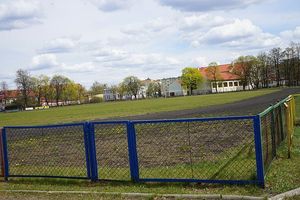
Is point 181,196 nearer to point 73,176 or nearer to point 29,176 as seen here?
point 73,176

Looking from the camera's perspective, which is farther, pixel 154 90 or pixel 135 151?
pixel 154 90

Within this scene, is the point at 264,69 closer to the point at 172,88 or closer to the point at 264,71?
the point at 264,71

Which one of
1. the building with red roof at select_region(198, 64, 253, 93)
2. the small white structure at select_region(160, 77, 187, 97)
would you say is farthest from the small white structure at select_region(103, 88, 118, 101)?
the building with red roof at select_region(198, 64, 253, 93)

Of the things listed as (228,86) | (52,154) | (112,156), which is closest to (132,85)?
(228,86)

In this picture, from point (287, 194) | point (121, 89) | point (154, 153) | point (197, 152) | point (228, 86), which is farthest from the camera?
point (121, 89)

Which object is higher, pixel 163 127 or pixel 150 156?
pixel 163 127

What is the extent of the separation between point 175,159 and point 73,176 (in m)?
2.87

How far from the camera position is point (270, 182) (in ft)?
25.1

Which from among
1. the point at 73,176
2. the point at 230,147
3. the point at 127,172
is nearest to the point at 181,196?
the point at 127,172

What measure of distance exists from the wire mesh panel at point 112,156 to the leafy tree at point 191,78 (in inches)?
5254

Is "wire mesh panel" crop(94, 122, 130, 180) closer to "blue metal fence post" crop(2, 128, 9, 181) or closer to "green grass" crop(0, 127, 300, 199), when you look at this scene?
"green grass" crop(0, 127, 300, 199)

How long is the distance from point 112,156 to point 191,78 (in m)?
139

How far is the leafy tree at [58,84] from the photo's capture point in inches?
Result: 5984

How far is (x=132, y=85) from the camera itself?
6747 inches
